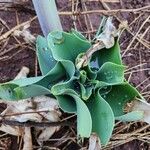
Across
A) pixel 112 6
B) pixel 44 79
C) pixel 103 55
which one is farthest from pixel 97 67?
pixel 112 6

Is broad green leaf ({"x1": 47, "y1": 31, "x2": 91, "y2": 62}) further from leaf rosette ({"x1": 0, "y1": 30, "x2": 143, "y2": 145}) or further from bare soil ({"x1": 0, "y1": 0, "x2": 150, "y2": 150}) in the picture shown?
bare soil ({"x1": 0, "y1": 0, "x2": 150, "y2": 150})

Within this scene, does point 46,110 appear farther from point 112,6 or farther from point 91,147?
point 112,6

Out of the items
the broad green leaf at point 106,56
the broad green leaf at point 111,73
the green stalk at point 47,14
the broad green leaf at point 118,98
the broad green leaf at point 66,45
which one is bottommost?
the broad green leaf at point 118,98

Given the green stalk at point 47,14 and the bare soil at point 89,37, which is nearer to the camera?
the green stalk at point 47,14

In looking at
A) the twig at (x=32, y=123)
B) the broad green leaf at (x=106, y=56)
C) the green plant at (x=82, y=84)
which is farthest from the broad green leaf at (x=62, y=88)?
the twig at (x=32, y=123)

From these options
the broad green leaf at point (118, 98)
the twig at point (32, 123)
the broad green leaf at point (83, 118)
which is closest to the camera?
the broad green leaf at point (83, 118)

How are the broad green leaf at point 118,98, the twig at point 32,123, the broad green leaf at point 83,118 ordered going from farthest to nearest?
the twig at point 32,123 → the broad green leaf at point 118,98 → the broad green leaf at point 83,118

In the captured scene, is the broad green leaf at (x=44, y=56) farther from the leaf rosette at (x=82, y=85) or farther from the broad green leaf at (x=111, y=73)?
the broad green leaf at (x=111, y=73)

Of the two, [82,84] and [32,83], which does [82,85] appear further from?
[32,83]

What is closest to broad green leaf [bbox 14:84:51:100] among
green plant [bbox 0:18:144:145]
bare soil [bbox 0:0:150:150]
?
green plant [bbox 0:18:144:145]
